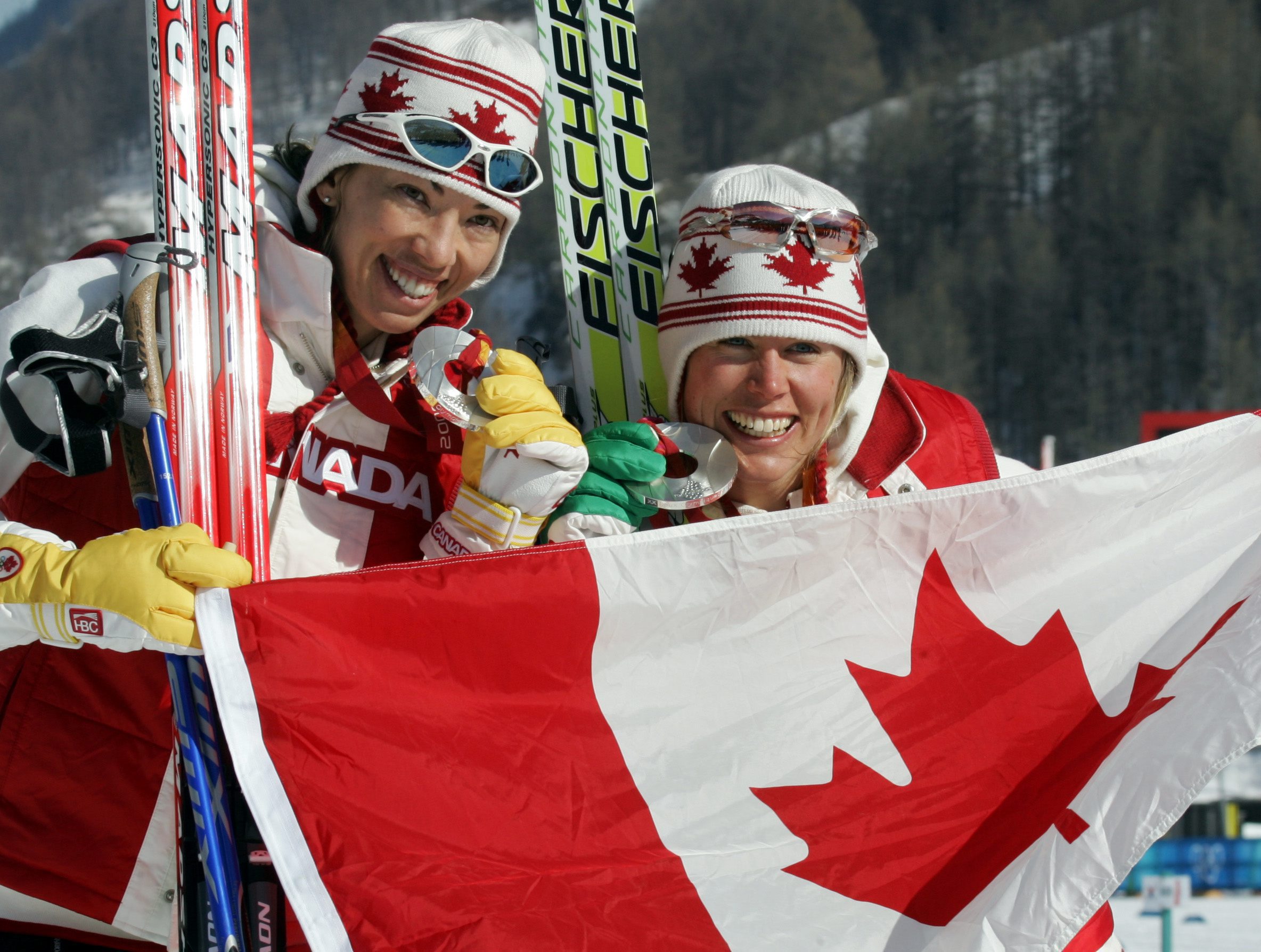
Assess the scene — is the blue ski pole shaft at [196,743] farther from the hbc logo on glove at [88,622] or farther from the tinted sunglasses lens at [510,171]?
the tinted sunglasses lens at [510,171]

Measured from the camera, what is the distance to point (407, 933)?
1.77 metres

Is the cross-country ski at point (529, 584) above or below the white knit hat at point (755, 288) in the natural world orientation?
below

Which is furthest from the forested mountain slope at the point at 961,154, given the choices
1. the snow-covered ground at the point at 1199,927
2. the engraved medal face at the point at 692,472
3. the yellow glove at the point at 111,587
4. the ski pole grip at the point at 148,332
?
the yellow glove at the point at 111,587

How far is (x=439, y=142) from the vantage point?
2246mm

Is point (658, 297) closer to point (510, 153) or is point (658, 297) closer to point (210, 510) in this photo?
point (510, 153)

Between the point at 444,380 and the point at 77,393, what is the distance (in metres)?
0.57

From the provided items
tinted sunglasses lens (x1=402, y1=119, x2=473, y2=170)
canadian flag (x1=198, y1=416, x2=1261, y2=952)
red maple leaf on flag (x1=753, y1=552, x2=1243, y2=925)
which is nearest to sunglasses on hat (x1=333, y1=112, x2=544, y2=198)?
tinted sunglasses lens (x1=402, y1=119, x2=473, y2=170)

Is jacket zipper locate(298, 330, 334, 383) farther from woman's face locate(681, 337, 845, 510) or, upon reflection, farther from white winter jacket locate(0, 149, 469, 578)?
woman's face locate(681, 337, 845, 510)

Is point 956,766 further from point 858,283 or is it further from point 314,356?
point 314,356

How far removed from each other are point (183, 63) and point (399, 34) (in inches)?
15.3

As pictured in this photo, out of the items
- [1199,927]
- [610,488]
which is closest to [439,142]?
[610,488]

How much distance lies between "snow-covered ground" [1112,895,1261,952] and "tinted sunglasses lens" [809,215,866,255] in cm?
343

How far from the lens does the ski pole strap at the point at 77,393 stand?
5.85 ft

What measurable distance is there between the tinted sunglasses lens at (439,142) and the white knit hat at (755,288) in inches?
18.6
